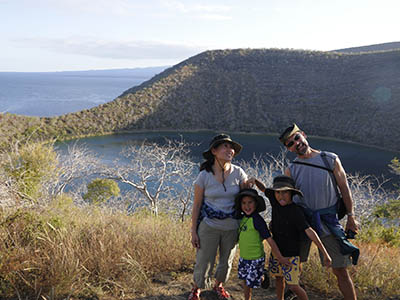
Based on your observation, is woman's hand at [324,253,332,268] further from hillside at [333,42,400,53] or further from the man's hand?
hillside at [333,42,400,53]

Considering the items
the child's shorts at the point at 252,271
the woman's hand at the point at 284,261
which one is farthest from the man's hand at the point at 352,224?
the child's shorts at the point at 252,271

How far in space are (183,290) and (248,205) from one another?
133 cm

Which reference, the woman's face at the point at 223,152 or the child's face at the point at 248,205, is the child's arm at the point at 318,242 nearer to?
the child's face at the point at 248,205

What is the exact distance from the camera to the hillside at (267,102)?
53875mm

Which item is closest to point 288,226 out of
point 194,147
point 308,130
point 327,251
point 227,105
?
point 327,251

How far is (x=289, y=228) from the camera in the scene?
10.3 ft

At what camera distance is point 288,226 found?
316cm

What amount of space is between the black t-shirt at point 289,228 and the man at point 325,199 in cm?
11

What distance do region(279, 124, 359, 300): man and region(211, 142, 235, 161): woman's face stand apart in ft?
1.90

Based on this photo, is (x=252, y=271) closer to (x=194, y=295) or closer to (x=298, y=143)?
(x=194, y=295)

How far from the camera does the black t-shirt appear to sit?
3094 millimetres

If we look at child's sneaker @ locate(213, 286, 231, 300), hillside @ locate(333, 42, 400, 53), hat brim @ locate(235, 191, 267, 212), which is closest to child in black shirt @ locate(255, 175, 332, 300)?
hat brim @ locate(235, 191, 267, 212)

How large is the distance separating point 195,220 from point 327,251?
53.0 inches

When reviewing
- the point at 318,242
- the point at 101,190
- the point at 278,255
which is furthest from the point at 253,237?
the point at 101,190
